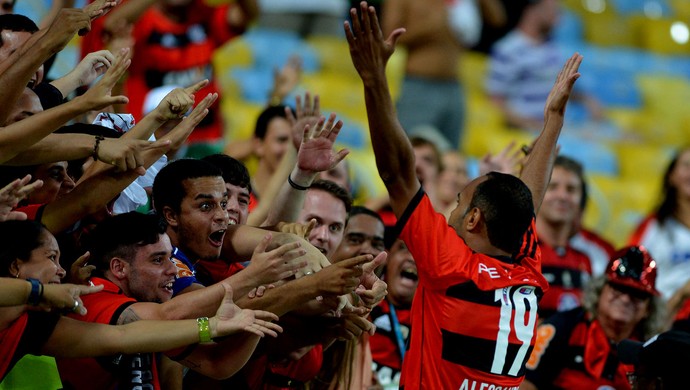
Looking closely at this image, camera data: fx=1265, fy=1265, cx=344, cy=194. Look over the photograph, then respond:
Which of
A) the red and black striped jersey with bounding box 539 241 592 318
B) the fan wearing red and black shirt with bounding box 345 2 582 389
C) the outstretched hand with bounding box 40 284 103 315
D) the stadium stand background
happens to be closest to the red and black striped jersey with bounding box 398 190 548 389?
the fan wearing red and black shirt with bounding box 345 2 582 389

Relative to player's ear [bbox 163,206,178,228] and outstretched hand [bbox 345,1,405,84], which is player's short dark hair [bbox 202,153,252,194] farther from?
outstretched hand [bbox 345,1,405,84]

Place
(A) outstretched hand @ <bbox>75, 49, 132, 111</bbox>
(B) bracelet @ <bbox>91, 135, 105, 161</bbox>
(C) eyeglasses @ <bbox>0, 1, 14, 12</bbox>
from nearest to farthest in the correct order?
(A) outstretched hand @ <bbox>75, 49, 132, 111</bbox> < (B) bracelet @ <bbox>91, 135, 105, 161</bbox> < (C) eyeglasses @ <bbox>0, 1, 14, 12</bbox>

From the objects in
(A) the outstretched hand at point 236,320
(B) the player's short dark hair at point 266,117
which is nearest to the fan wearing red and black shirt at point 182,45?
(B) the player's short dark hair at point 266,117

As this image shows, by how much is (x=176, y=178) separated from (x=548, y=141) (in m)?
1.57

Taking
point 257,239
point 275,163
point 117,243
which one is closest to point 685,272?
point 275,163

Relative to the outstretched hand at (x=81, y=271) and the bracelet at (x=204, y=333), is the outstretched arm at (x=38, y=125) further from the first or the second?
the bracelet at (x=204, y=333)

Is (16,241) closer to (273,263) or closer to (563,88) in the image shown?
(273,263)

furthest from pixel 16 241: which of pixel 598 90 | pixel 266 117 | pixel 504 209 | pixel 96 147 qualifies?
pixel 598 90

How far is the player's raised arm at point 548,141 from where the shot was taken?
533 cm

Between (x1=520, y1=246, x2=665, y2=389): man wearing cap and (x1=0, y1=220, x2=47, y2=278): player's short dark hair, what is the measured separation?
2.70m

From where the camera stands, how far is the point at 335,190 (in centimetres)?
580

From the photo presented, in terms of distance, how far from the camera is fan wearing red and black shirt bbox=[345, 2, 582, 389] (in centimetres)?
462

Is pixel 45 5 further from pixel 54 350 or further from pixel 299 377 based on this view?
pixel 54 350

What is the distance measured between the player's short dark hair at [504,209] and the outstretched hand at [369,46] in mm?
637
